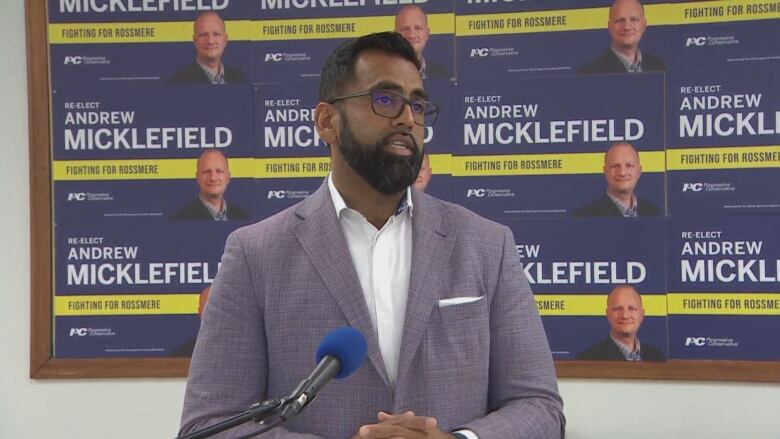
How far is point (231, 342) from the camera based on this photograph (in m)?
1.52

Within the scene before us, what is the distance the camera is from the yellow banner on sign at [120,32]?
3.06 metres

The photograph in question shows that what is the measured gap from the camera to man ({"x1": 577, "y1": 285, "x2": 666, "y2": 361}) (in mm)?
2828

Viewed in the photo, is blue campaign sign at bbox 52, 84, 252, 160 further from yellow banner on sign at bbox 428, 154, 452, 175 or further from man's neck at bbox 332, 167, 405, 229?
man's neck at bbox 332, 167, 405, 229

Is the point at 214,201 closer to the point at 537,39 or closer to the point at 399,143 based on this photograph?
the point at 537,39

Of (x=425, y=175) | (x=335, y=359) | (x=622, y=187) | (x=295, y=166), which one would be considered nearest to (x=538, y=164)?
(x=622, y=187)

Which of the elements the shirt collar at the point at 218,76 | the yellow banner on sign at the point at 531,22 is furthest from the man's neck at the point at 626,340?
the shirt collar at the point at 218,76

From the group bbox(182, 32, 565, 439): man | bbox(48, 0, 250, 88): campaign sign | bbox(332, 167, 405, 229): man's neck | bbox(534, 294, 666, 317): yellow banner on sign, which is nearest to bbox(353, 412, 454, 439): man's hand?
bbox(182, 32, 565, 439): man

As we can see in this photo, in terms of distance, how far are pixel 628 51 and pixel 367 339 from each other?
1.80 m

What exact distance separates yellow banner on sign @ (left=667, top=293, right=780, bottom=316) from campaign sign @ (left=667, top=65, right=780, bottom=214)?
0.29 m

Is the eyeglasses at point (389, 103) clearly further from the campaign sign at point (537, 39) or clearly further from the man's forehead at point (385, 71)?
the campaign sign at point (537, 39)

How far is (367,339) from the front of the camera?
4.88 feet

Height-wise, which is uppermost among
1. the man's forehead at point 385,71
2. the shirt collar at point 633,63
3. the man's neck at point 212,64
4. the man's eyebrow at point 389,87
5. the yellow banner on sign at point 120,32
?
the yellow banner on sign at point 120,32

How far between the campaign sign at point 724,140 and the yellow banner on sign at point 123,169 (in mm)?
1748

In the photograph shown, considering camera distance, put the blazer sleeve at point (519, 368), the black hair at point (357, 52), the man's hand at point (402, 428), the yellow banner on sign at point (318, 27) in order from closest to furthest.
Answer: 1. the man's hand at point (402, 428)
2. the blazer sleeve at point (519, 368)
3. the black hair at point (357, 52)
4. the yellow banner on sign at point (318, 27)
